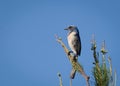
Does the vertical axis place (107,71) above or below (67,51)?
below

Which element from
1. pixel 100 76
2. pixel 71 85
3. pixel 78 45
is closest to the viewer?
pixel 71 85

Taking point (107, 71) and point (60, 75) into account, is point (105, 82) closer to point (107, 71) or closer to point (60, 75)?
point (107, 71)

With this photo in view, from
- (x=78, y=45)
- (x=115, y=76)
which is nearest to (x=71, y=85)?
(x=115, y=76)

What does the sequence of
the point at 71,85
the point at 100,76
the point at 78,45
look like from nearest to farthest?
the point at 71,85
the point at 100,76
the point at 78,45

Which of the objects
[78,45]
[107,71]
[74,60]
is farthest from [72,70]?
[78,45]

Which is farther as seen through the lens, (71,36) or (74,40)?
(71,36)

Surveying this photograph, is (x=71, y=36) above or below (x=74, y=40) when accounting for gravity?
above

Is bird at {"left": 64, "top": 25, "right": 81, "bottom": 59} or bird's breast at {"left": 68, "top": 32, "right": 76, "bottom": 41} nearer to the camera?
bird at {"left": 64, "top": 25, "right": 81, "bottom": 59}

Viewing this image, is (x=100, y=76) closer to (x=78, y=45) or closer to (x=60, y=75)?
(x=60, y=75)

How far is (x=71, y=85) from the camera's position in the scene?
5348 mm

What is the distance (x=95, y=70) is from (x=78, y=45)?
6.40 m

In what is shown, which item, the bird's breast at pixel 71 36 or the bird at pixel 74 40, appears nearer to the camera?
the bird at pixel 74 40

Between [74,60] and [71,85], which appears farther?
[74,60]

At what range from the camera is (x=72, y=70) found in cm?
592
